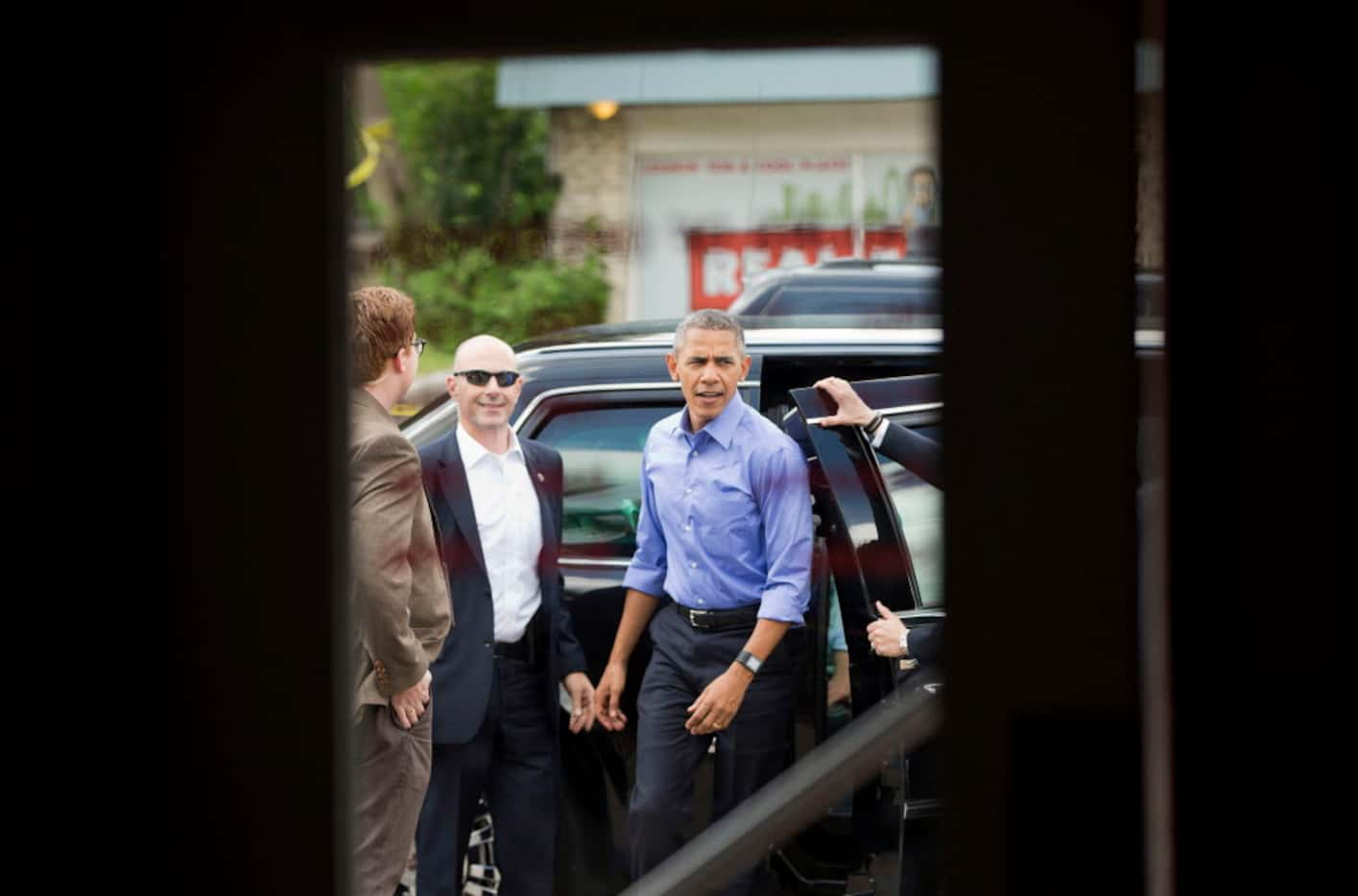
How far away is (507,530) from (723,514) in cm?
51

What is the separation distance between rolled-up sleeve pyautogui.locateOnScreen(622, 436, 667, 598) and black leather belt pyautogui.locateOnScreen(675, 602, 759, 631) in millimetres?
89

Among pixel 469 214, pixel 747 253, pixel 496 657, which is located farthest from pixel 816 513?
pixel 469 214

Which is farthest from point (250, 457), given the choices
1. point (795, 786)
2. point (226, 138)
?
point (795, 786)

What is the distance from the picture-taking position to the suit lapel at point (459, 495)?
11.3 ft

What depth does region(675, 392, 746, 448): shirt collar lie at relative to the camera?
3514 millimetres

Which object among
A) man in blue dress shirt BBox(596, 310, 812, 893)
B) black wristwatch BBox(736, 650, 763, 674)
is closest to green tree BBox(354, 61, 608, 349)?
man in blue dress shirt BBox(596, 310, 812, 893)

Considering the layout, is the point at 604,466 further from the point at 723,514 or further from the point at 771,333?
the point at 771,333

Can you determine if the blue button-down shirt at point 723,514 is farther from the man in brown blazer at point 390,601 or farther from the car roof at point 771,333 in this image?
the man in brown blazer at point 390,601

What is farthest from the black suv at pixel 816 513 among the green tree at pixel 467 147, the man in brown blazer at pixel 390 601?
the green tree at pixel 467 147

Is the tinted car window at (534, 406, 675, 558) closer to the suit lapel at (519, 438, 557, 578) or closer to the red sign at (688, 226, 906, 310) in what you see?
the suit lapel at (519, 438, 557, 578)

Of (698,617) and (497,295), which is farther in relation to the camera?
(497,295)

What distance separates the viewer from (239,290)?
130 cm

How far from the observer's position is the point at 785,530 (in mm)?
3391

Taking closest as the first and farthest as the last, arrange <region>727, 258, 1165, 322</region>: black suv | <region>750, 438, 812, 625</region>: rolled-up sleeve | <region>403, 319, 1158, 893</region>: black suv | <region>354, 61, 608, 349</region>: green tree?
<region>403, 319, 1158, 893</region>: black suv
<region>750, 438, 812, 625</region>: rolled-up sleeve
<region>727, 258, 1165, 322</region>: black suv
<region>354, 61, 608, 349</region>: green tree
